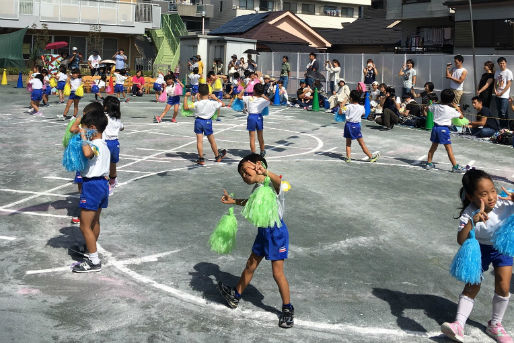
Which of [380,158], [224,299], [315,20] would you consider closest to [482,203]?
[224,299]

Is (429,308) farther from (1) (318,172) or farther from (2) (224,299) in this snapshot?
(1) (318,172)

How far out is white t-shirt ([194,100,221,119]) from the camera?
47.1 feet

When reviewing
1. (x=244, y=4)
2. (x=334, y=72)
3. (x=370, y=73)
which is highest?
(x=244, y=4)

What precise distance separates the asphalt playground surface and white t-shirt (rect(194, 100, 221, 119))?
119cm

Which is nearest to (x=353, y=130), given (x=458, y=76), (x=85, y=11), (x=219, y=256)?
(x=219, y=256)

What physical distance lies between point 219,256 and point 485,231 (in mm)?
3652

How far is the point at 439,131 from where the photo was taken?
14.4 m

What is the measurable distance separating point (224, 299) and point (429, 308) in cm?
233

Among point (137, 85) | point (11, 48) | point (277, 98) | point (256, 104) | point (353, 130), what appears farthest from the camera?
point (11, 48)

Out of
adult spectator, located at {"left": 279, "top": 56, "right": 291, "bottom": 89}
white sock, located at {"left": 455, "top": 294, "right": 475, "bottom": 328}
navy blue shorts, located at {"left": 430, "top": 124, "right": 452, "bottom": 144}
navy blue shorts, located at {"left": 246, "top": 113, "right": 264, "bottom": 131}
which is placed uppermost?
adult spectator, located at {"left": 279, "top": 56, "right": 291, "bottom": 89}

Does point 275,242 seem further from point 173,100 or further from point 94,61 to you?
point 94,61

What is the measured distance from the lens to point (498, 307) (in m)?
6.29

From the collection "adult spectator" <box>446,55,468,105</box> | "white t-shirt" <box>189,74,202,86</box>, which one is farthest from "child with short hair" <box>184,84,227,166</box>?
"white t-shirt" <box>189,74,202,86</box>

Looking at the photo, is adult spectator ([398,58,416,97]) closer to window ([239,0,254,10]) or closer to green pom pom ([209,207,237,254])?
green pom pom ([209,207,237,254])
